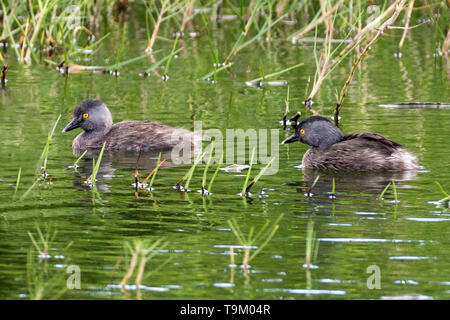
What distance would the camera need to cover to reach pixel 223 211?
8.52 metres

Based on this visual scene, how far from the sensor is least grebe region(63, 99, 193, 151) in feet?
39.2

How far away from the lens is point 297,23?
23.6m

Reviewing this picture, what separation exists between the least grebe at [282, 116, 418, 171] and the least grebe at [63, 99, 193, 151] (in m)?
1.46

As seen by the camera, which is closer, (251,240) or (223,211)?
(251,240)

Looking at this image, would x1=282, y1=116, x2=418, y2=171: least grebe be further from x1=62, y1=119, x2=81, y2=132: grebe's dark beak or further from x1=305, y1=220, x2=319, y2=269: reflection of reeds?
x1=62, y1=119, x2=81, y2=132: grebe's dark beak

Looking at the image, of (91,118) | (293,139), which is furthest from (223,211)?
(91,118)

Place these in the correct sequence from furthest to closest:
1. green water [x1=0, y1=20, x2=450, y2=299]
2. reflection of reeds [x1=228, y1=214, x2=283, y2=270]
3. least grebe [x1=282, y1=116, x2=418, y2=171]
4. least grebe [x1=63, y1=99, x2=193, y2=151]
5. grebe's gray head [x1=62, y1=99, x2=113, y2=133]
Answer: grebe's gray head [x1=62, y1=99, x2=113, y2=133]
least grebe [x1=63, y1=99, x2=193, y2=151]
least grebe [x1=282, y1=116, x2=418, y2=171]
reflection of reeds [x1=228, y1=214, x2=283, y2=270]
green water [x1=0, y1=20, x2=450, y2=299]

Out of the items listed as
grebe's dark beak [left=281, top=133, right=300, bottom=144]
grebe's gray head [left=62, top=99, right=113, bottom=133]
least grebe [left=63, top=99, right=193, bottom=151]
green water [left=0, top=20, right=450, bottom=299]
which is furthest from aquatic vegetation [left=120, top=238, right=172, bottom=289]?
grebe's gray head [left=62, top=99, right=113, bottom=133]

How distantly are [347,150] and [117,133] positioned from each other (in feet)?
10.1

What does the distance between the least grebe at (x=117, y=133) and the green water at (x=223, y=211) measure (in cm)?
29

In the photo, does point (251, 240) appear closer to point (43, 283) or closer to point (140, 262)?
point (140, 262)

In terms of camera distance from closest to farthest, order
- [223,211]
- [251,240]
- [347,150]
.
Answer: [251,240]
[223,211]
[347,150]
